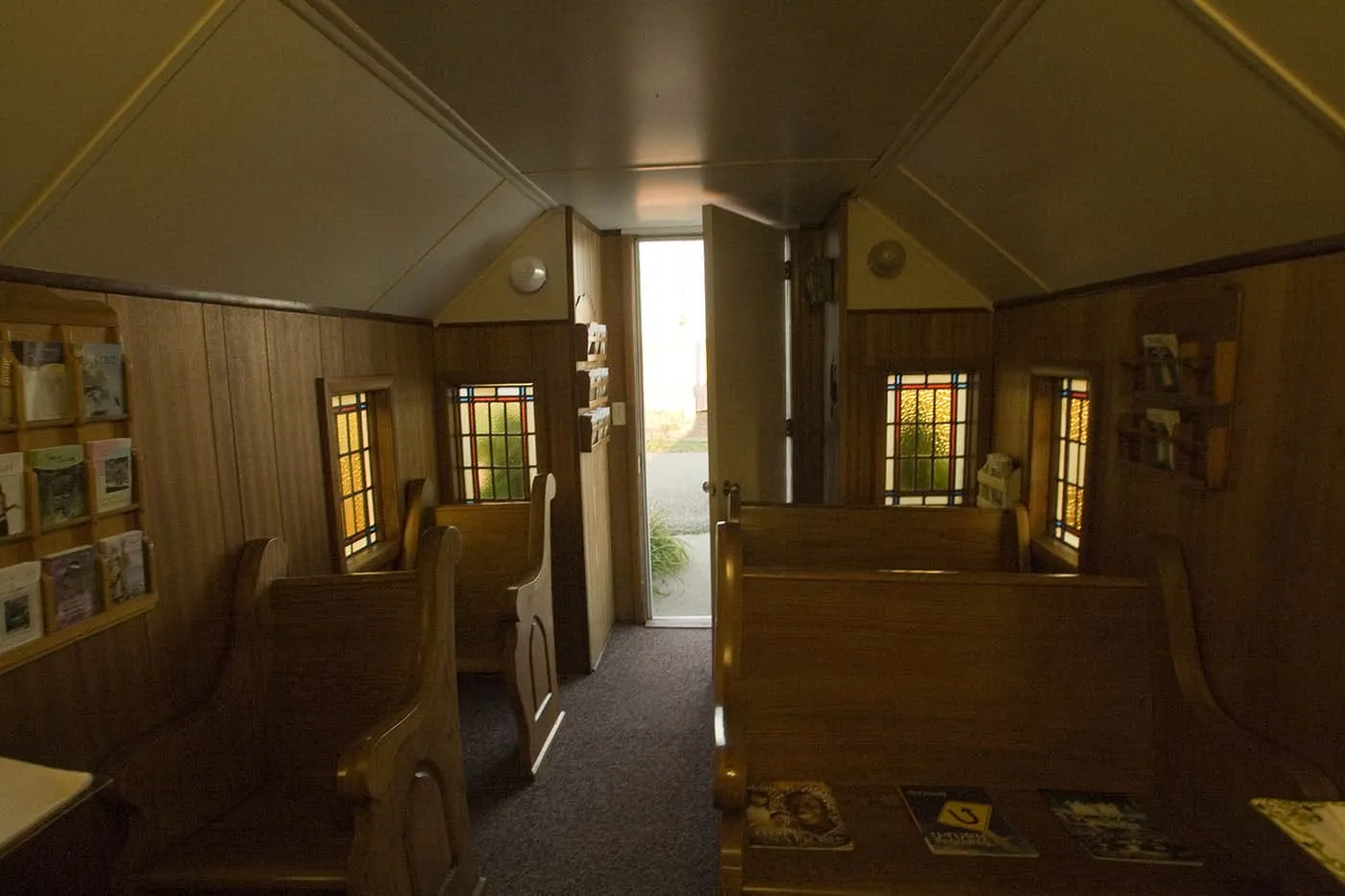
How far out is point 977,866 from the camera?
141 centimetres

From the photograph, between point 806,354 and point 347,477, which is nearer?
point 347,477

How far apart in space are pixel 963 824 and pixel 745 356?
1.96 m

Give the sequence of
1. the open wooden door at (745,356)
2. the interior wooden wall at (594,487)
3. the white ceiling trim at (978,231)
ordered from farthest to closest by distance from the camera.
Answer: the interior wooden wall at (594,487), the open wooden door at (745,356), the white ceiling trim at (978,231)

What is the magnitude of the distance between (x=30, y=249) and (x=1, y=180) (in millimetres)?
195

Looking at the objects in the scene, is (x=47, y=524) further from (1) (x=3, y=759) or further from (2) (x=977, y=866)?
(2) (x=977, y=866)

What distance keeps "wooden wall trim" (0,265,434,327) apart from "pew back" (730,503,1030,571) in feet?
4.90

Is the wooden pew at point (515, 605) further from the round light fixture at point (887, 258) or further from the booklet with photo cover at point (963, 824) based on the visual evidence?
the round light fixture at point (887, 258)

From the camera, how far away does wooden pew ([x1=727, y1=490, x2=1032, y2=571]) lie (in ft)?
7.82

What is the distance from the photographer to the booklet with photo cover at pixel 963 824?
1.46 meters

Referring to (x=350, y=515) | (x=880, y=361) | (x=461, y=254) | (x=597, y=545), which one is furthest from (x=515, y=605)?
(x=880, y=361)

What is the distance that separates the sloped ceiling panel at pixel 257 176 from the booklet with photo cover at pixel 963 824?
6.55 ft

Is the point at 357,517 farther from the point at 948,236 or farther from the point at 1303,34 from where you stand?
the point at 1303,34

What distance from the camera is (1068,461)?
8.23 feet

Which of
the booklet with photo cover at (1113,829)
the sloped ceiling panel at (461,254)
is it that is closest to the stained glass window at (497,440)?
the sloped ceiling panel at (461,254)
